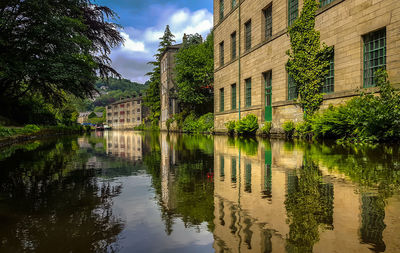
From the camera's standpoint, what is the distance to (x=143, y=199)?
3223mm

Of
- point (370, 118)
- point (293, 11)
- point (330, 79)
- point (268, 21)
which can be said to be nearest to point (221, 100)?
point (268, 21)

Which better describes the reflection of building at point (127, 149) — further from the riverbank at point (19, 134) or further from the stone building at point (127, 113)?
the stone building at point (127, 113)

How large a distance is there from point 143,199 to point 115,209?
0.44m

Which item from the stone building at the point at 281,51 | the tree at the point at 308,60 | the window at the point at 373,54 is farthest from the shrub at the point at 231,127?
the window at the point at 373,54

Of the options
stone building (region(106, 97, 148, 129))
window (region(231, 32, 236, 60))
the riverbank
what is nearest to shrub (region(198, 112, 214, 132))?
window (region(231, 32, 236, 60))

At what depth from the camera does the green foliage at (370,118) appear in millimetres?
9258

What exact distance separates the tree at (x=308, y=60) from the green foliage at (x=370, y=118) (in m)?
2.40

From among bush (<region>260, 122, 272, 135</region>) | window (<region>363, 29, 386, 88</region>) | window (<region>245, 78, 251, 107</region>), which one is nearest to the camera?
window (<region>363, 29, 386, 88</region>)

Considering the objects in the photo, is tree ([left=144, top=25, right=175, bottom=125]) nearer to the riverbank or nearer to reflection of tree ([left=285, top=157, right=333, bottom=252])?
the riverbank

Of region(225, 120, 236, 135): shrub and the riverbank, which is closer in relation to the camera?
the riverbank

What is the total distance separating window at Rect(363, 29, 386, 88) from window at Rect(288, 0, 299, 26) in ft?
15.8

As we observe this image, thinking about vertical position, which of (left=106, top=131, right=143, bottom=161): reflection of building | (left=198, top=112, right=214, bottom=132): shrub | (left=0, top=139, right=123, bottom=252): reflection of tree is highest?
(left=198, top=112, right=214, bottom=132): shrub

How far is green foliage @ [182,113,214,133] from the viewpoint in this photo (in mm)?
28119

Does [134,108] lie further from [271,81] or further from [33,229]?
[33,229]
